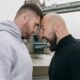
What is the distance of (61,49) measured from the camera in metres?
1.80

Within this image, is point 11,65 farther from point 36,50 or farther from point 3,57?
point 36,50

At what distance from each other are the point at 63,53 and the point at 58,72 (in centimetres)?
13

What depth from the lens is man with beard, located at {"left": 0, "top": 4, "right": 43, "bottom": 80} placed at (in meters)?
1.39

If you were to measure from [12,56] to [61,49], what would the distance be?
477mm

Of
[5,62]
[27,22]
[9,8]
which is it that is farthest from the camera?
[9,8]

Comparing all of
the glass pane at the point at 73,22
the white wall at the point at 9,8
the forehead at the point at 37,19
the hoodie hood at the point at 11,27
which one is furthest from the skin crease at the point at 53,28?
the white wall at the point at 9,8

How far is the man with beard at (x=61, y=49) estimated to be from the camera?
1620 millimetres

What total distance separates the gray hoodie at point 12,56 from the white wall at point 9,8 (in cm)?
226

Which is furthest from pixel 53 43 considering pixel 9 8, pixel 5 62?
pixel 9 8

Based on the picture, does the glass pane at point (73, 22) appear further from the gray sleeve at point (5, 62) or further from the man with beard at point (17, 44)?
the gray sleeve at point (5, 62)

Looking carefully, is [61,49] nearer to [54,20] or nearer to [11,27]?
[54,20]

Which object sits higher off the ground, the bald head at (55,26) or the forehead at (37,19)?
the forehead at (37,19)

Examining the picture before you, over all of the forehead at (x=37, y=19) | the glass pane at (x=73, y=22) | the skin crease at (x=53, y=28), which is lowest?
the glass pane at (x=73, y=22)

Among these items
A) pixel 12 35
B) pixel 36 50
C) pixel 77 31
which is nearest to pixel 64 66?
pixel 12 35
